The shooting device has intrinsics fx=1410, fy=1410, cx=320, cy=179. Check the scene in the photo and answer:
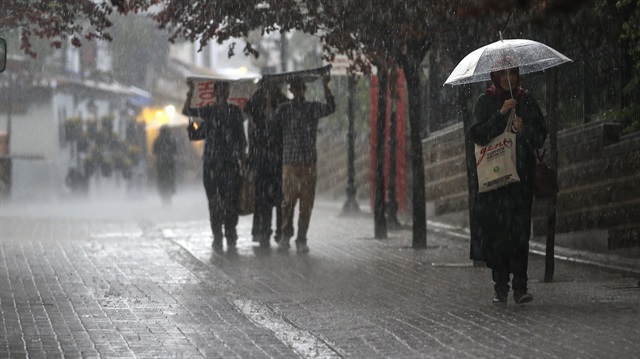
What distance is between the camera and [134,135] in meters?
47.2

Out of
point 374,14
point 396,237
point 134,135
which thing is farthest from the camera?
point 134,135

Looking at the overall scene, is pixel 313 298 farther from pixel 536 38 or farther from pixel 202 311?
pixel 536 38

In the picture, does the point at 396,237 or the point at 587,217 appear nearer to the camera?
the point at 587,217

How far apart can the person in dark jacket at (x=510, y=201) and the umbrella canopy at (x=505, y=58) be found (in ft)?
0.31

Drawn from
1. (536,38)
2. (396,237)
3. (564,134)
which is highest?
(536,38)

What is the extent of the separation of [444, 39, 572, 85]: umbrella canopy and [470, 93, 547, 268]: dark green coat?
0.90ft

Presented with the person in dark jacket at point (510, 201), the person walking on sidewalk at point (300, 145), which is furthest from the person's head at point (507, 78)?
the person walking on sidewalk at point (300, 145)

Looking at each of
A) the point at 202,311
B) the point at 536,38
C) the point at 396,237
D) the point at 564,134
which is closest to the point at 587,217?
the point at 564,134

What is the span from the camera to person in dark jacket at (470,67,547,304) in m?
10.3

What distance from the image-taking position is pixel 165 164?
95.3 feet

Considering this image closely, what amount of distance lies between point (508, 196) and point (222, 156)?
20.6 feet

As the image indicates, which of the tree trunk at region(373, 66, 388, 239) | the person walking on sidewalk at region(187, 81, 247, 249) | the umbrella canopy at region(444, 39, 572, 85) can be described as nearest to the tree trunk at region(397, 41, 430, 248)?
the tree trunk at region(373, 66, 388, 239)

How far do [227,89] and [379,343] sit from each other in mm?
7885

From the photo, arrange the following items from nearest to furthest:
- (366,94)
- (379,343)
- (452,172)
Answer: (379,343)
(452,172)
(366,94)
